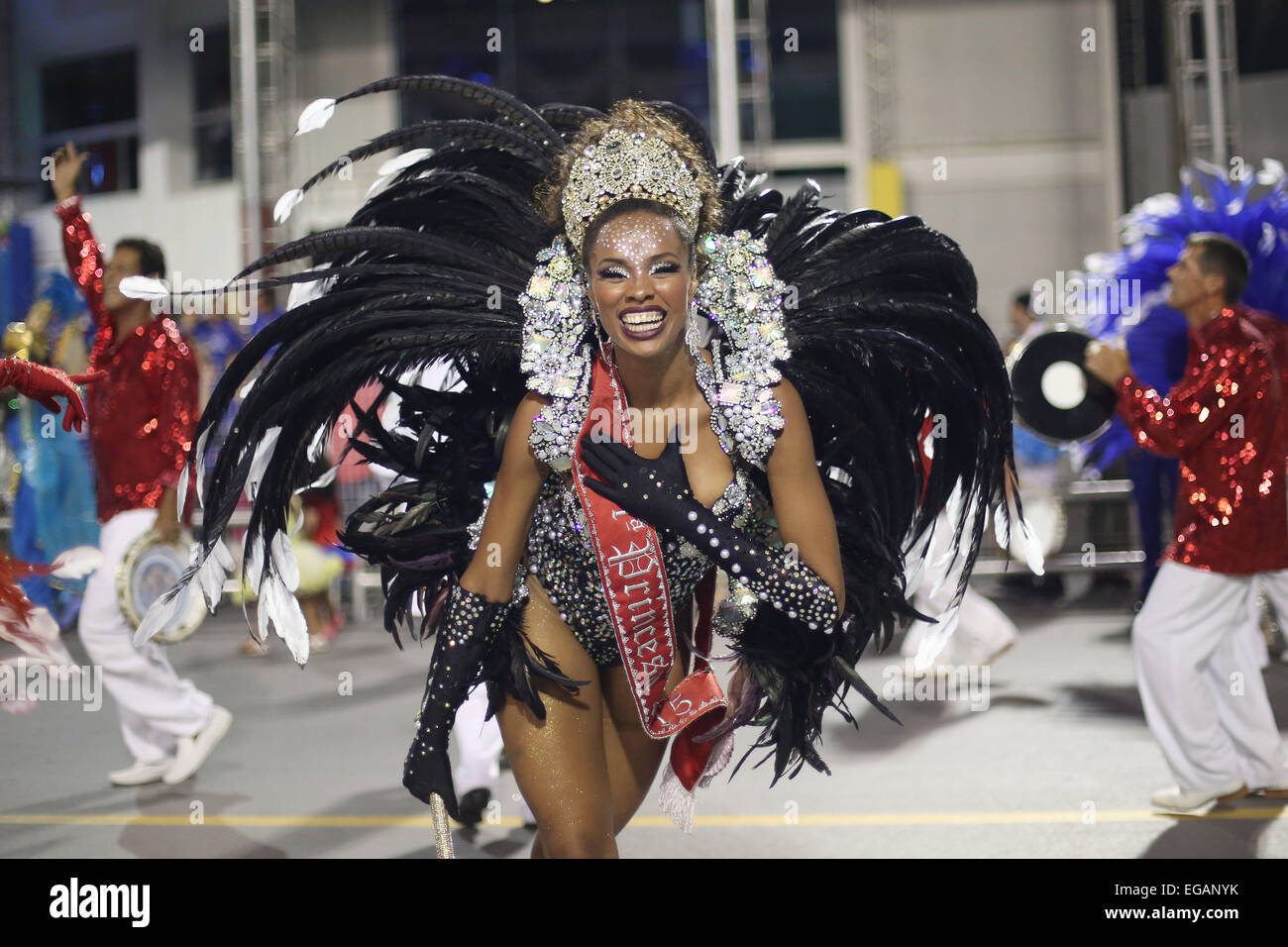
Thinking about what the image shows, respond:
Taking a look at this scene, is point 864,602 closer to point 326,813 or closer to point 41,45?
point 326,813

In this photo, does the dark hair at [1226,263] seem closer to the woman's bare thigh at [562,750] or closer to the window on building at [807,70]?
the woman's bare thigh at [562,750]

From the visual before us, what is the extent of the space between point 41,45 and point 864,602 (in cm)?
1718

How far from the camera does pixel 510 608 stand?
9.16 feet

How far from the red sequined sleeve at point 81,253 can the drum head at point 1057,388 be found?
11.3ft

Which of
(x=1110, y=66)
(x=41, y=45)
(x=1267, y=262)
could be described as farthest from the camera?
(x=41, y=45)

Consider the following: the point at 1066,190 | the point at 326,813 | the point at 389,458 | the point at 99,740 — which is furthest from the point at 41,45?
the point at 389,458

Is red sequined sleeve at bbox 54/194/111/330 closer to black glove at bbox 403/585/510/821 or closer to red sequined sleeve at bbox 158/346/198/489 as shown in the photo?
red sequined sleeve at bbox 158/346/198/489

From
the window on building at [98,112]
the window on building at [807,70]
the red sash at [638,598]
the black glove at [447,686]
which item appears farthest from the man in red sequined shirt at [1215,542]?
the window on building at [98,112]

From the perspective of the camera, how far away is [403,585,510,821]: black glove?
2615 mm

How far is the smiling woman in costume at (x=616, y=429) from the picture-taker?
2.63 m

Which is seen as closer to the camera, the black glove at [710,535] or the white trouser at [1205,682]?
the black glove at [710,535]

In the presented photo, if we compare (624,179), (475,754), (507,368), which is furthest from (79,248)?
(624,179)

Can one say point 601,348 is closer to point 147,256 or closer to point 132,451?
point 132,451

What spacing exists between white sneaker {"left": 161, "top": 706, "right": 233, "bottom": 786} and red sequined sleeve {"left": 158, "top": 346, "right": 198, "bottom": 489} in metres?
0.93
